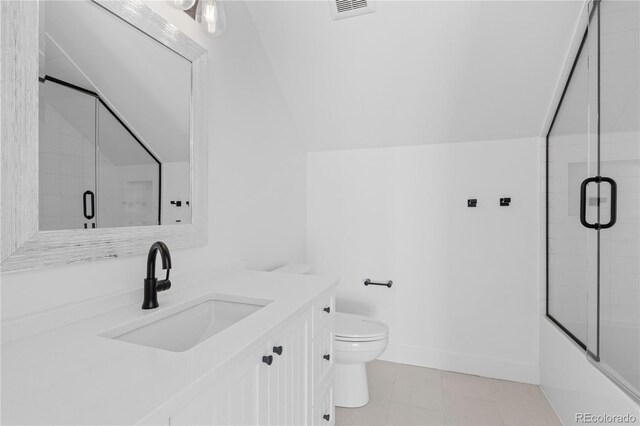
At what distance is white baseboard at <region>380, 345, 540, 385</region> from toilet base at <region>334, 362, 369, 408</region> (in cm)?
68

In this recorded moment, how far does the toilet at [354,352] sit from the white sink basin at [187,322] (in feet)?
2.51

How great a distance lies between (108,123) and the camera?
3.66 ft

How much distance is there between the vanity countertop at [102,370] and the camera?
529mm

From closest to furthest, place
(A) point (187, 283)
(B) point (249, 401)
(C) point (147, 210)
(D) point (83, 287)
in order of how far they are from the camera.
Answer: (B) point (249, 401)
(D) point (83, 287)
(C) point (147, 210)
(A) point (187, 283)

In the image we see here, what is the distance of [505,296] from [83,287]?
244 cm

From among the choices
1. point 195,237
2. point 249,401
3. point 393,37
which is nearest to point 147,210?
point 195,237

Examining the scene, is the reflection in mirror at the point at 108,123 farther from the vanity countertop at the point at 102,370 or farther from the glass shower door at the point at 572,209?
the glass shower door at the point at 572,209

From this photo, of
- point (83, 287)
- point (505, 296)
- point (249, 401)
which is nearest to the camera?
point (249, 401)

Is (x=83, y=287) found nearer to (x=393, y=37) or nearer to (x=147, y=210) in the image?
(x=147, y=210)

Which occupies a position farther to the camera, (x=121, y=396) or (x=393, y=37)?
(x=393, y=37)

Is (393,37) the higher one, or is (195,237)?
(393,37)

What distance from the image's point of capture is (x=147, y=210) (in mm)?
1242

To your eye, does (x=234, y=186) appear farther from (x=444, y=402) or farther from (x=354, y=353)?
(x=444, y=402)

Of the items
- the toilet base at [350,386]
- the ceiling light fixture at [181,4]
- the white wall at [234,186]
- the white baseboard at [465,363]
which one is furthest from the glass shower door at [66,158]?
the white baseboard at [465,363]
